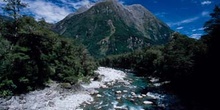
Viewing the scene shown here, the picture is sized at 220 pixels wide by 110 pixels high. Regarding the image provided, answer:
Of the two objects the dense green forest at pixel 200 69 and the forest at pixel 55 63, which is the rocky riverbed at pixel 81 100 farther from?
the dense green forest at pixel 200 69

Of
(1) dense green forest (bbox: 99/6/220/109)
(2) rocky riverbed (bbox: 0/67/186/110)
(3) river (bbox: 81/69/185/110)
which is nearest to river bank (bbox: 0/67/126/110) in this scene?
(2) rocky riverbed (bbox: 0/67/186/110)

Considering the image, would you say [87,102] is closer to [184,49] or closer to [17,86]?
[17,86]

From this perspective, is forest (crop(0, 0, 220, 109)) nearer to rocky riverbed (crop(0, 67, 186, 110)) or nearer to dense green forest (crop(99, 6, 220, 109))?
dense green forest (crop(99, 6, 220, 109))

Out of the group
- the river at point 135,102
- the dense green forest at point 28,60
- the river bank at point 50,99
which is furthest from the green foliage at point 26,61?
the river at point 135,102

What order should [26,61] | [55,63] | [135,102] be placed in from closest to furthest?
1. [135,102]
2. [26,61]
3. [55,63]

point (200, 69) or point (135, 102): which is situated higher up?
point (200, 69)

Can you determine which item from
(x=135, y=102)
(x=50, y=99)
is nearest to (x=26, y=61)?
(x=50, y=99)

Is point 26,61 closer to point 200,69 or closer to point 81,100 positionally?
point 81,100

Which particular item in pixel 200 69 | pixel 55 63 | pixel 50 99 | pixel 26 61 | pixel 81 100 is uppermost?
pixel 26 61

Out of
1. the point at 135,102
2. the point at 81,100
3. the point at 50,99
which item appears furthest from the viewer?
the point at 81,100

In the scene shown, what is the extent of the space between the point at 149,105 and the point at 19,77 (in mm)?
23931

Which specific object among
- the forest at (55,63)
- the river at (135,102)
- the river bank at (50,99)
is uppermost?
the forest at (55,63)

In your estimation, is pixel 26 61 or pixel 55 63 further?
pixel 55 63

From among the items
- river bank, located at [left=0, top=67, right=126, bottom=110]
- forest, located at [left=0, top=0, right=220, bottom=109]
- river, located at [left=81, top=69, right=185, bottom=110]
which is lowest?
river, located at [left=81, top=69, right=185, bottom=110]
